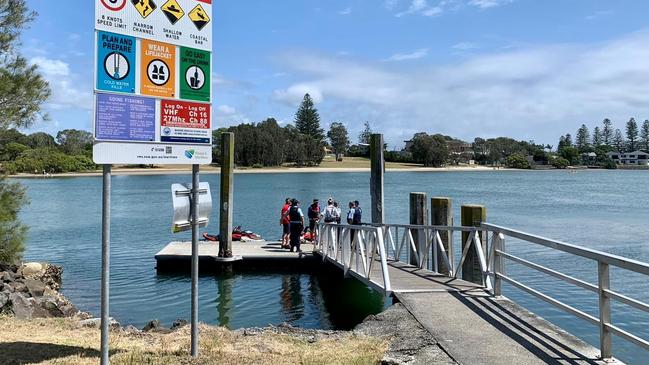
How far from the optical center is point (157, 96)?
5.54 metres

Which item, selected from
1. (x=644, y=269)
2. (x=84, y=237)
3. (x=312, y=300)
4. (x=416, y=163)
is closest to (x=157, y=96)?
(x=644, y=269)

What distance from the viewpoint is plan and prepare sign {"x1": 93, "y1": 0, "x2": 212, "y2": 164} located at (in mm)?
5164

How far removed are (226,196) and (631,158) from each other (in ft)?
648

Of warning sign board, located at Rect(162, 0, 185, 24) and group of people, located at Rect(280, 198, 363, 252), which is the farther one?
group of people, located at Rect(280, 198, 363, 252)

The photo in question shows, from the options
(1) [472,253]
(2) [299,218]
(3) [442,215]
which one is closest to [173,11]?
(1) [472,253]

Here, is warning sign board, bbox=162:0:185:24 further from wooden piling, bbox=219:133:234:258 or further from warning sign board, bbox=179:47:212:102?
wooden piling, bbox=219:133:234:258

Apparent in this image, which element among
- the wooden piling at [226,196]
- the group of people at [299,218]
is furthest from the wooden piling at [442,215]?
the wooden piling at [226,196]

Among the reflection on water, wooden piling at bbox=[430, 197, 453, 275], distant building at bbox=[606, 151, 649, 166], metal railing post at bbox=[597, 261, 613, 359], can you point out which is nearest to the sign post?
metal railing post at bbox=[597, 261, 613, 359]

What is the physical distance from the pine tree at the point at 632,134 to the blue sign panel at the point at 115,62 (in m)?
214

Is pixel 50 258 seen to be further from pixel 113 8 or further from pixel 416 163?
pixel 416 163

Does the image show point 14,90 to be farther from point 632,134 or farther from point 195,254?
point 632,134

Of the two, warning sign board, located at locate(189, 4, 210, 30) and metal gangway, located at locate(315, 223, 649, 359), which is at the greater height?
warning sign board, located at locate(189, 4, 210, 30)

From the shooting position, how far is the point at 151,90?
5.50m

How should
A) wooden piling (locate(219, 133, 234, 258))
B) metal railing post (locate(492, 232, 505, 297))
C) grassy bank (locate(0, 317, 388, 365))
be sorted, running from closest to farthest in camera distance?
grassy bank (locate(0, 317, 388, 365)), metal railing post (locate(492, 232, 505, 297)), wooden piling (locate(219, 133, 234, 258))
